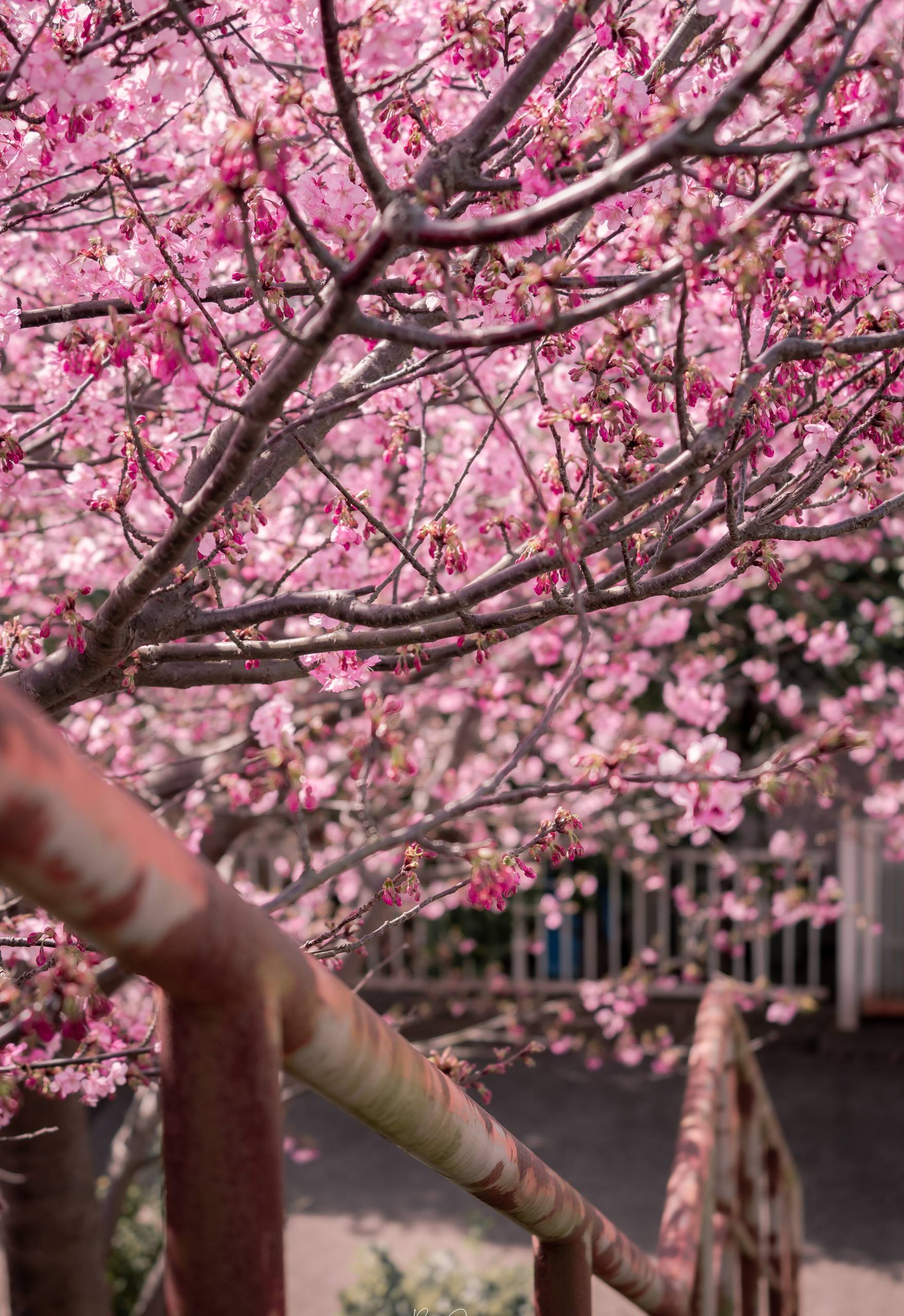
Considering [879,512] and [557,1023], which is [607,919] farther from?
[879,512]

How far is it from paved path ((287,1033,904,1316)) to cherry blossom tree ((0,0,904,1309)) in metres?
2.92

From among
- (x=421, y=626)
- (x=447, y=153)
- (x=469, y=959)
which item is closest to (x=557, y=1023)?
(x=469, y=959)

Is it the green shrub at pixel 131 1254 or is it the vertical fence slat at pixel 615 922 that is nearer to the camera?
the green shrub at pixel 131 1254

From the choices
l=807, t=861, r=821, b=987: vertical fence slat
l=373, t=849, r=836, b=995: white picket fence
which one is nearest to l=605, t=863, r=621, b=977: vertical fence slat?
l=373, t=849, r=836, b=995: white picket fence

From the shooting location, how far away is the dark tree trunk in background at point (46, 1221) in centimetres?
402

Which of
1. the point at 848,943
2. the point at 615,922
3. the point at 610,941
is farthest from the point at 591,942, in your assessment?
the point at 848,943

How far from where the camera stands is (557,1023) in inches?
313

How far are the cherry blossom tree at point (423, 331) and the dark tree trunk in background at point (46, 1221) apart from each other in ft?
1.79

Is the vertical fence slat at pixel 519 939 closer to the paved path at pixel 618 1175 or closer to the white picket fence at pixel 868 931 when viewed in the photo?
the paved path at pixel 618 1175

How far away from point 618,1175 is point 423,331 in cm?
631

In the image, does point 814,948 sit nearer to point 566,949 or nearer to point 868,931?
point 868,931

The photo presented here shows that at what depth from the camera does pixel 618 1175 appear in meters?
6.39

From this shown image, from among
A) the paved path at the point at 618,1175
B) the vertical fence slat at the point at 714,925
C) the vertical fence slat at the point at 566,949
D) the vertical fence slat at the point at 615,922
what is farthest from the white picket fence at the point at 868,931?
the vertical fence slat at the point at 566,949

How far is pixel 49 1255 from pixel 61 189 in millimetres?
3855
